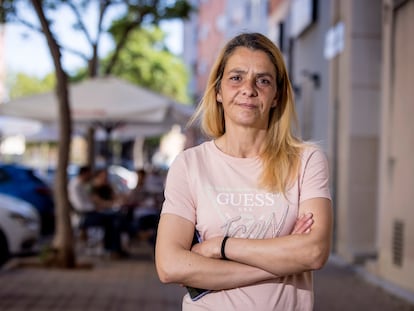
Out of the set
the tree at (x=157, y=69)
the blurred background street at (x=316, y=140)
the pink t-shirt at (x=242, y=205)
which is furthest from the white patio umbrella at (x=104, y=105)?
the tree at (x=157, y=69)

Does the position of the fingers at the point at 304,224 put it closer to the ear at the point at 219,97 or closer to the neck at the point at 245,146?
the neck at the point at 245,146

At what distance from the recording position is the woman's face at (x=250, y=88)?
10.5 ft

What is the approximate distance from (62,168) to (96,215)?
1.81m

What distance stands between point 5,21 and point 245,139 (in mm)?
12779

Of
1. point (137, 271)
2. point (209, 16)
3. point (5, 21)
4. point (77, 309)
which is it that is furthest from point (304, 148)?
point (209, 16)

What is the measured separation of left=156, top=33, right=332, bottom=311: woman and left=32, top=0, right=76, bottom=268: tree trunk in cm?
946

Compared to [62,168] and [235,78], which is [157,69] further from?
[235,78]

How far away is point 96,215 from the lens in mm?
14477

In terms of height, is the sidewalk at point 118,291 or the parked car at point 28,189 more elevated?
the parked car at point 28,189

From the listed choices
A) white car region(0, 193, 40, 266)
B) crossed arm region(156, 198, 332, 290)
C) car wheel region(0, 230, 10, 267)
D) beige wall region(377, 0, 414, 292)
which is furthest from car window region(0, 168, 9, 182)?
crossed arm region(156, 198, 332, 290)

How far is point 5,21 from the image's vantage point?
15.3 meters

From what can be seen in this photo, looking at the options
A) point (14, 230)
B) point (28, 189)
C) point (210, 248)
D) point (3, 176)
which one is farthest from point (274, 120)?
point (3, 176)

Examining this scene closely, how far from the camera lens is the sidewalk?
936cm

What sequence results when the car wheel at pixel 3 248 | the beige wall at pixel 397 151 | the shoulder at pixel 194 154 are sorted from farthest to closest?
the car wheel at pixel 3 248 → the beige wall at pixel 397 151 → the shoulder at pixel 194 154
